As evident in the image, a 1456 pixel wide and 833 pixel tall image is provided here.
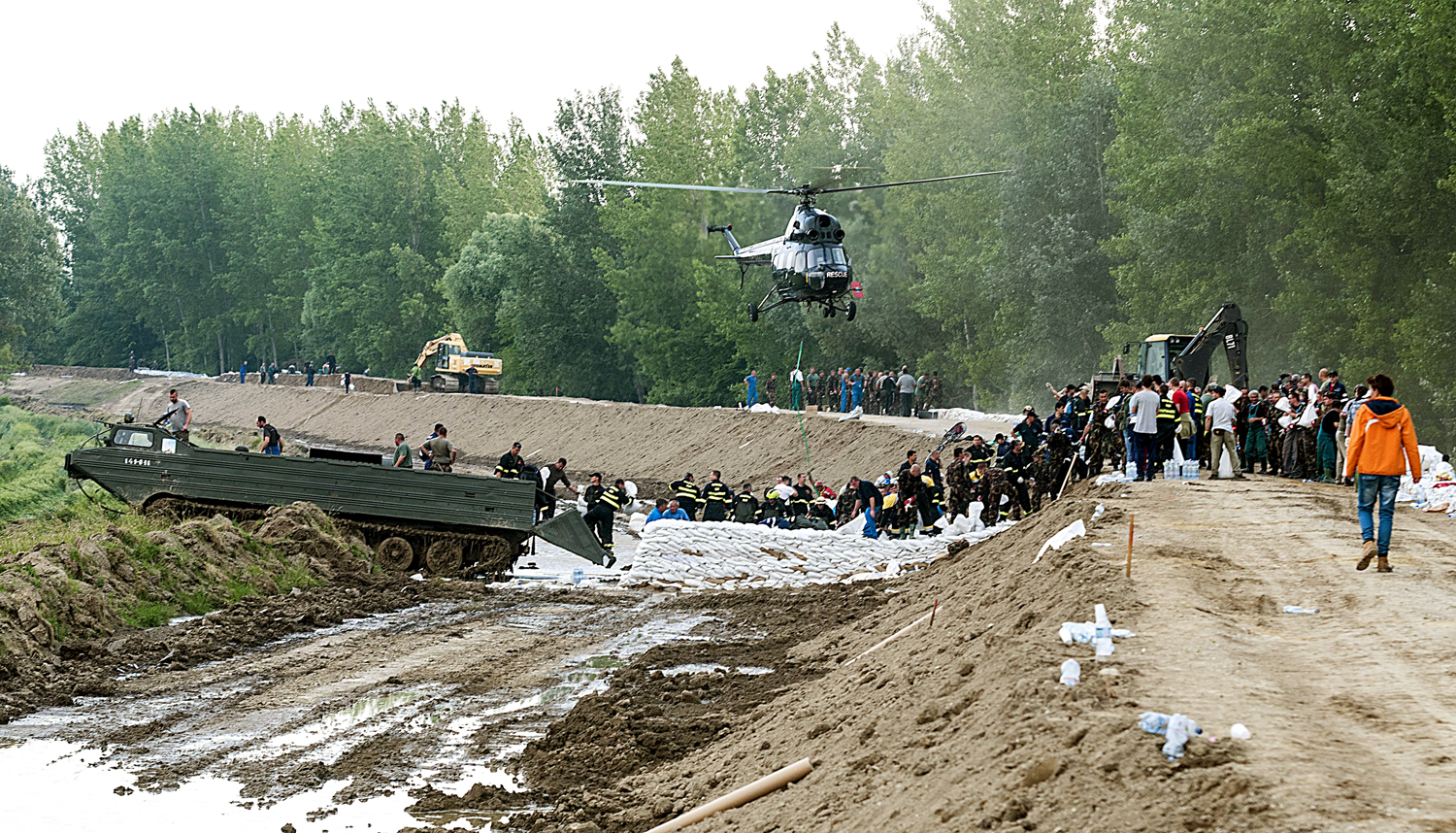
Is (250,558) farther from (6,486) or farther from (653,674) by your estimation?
(6,486)

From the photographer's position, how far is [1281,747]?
21.0 feet

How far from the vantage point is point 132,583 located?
16.9 m

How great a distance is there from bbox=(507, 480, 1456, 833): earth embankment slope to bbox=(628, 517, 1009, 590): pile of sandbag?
6067 mm

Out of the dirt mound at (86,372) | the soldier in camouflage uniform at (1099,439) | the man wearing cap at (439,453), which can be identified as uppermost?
the dirt mound at (86,372)

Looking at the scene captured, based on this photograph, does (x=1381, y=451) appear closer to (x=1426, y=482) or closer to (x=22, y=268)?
(x=1426, y=482)

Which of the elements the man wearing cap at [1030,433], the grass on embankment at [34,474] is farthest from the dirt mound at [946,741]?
the grass on embankment at [34,474]

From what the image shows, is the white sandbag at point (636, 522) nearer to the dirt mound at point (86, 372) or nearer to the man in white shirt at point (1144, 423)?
the man in white shirt at point (1144, 423)

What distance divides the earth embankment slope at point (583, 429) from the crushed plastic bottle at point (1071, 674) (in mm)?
26488

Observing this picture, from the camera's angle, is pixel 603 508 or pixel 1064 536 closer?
pixel 1064 536

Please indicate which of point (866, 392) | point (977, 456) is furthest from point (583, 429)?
point (977, 456)

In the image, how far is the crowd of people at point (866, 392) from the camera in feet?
147

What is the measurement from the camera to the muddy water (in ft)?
30.9

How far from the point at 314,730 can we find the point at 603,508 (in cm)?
1227

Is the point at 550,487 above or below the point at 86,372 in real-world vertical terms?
below
